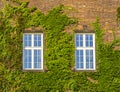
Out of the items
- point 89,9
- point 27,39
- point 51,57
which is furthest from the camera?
point 89,9

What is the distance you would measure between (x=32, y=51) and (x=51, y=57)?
1.03m

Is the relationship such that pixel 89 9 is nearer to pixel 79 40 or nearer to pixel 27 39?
pixel 79 40

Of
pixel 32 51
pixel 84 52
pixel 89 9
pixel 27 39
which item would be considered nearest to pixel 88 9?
pixel 89 9

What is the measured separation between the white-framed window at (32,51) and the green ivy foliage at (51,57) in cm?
28

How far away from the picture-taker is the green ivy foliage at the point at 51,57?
21297 mm

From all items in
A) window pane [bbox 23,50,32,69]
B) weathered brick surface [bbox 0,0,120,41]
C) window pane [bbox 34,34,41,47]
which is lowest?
window pane [bbox 23,50,32,69]

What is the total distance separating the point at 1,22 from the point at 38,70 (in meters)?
3.05

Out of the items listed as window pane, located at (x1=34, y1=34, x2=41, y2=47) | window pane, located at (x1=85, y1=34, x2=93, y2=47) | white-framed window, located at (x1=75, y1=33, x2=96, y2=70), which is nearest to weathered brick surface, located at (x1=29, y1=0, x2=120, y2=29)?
window pane, located at (x1=85, y1=34, x2=93, y2=47)

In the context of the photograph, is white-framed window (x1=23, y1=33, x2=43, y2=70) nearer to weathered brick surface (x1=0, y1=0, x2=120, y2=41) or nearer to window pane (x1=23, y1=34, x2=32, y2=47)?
window pane (x1=23, y1=34, x2=32, y2=47)

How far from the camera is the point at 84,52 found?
21.9m

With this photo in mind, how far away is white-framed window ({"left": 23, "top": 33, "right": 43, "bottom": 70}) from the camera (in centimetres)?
2167

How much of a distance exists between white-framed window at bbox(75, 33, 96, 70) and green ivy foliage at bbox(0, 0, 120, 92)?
29 centimetres

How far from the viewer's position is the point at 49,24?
2188 centimetres

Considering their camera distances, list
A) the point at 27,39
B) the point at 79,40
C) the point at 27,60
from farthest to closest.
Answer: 1. the point at 79,40
2. the point at 27,39
3. the point at 27,60
